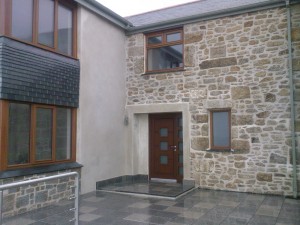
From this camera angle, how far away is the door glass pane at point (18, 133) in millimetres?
5953

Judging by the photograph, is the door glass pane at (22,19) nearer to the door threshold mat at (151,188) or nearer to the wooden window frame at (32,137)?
the wooden window frame at (32,137)

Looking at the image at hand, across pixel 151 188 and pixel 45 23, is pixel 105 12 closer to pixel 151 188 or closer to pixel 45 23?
pixel 45 23

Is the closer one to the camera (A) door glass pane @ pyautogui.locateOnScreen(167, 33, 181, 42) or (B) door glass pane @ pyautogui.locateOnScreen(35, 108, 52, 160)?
(B) door glass pane @ pyautogui.locateOnScreen(35, 108, 52, 160)

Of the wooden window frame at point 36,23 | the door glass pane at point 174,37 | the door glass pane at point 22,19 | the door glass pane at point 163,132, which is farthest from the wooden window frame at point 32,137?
the door glass pane at point 174,37

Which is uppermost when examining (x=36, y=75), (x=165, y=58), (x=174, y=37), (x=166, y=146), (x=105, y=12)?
(x=105, y=12)

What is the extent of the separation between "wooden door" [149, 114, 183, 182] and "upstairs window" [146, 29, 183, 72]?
1.55 meters

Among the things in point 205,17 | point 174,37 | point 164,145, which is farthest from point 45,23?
point 164,145

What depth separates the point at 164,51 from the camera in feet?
30.6

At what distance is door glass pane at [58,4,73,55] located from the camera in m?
7.39

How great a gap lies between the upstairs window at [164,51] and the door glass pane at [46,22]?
10.9 feet

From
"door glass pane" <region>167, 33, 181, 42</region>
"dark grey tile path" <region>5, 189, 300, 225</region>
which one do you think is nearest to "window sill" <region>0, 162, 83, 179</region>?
"dark grey tile path" <region>5, 189, 300, 225</region>

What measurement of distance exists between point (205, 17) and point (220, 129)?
320cm

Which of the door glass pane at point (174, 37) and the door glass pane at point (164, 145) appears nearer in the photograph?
the door glass pane at point (174, 37)

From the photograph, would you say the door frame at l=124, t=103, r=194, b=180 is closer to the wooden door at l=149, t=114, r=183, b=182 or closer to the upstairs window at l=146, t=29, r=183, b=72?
the wooden door at l=149, t=114, r=183, b=182
